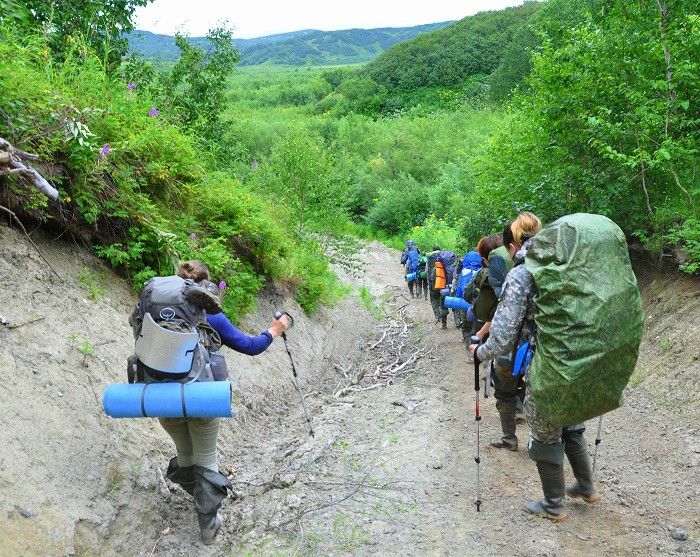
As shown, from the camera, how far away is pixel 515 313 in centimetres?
402

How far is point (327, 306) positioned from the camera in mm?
13062

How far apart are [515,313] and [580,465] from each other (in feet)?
4.46

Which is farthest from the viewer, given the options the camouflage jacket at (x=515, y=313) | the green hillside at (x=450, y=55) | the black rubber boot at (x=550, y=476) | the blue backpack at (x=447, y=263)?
the green hillside at (x=450, y=55)

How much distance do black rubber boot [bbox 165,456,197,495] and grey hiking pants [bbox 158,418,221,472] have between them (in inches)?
3.5

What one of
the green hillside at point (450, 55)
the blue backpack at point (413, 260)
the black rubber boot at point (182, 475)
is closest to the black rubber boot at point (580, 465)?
the black rubber boot at point (182, 475)

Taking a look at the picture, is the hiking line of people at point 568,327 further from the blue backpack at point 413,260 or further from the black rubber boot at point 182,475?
the blue backpack at point 413,260

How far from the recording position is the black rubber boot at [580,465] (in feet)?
14.0

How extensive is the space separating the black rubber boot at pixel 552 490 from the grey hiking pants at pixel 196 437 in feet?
7.89

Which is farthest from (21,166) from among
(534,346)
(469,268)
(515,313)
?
(469,268)

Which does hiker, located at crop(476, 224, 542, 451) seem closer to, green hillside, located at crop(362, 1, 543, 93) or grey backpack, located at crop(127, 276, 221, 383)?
grey backpack, located at crop(127, 276, 221, 383)

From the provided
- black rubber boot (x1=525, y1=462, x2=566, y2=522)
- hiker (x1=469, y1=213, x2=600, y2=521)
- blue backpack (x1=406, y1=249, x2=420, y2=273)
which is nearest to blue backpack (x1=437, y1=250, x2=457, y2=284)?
blue backpack (x1=406, y1=249, x2=420, y2=273)

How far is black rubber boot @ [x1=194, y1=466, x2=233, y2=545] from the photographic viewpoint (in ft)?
13.5

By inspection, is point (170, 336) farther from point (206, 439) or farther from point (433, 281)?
point (433, 281)

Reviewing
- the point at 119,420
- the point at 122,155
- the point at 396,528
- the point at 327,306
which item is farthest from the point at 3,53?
the point at 327,306
